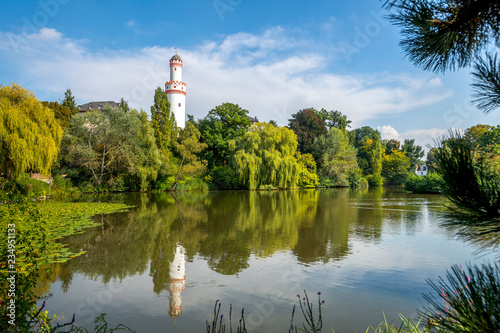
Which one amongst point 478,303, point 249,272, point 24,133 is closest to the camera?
point 478,303

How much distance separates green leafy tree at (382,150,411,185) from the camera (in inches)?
1998

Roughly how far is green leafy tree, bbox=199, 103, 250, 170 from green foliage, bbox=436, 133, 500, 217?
33.5m

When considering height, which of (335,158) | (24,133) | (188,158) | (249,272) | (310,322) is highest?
(335,158)

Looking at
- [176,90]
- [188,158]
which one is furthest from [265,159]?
[176,90]

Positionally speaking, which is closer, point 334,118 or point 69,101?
point 69,101

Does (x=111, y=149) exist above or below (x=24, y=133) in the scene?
above

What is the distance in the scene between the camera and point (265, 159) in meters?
30.4

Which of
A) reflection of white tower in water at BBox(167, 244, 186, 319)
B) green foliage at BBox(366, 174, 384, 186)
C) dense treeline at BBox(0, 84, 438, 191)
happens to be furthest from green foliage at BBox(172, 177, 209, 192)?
green foliage at BBox(366, 174, 384, 186)

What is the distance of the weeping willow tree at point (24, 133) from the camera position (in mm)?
15312

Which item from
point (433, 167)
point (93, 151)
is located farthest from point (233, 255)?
point (93, 151)

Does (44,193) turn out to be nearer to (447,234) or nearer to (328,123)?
(447,234)

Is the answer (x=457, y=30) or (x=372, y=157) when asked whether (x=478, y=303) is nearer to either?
(x=457, y=30)

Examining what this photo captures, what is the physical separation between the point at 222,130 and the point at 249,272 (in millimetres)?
31730

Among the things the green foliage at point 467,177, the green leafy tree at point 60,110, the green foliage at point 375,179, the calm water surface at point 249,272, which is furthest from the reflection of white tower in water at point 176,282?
the green foliage at point 375,179
